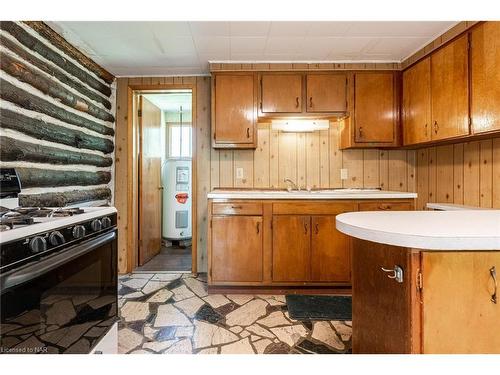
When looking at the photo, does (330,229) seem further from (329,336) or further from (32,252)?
(32,252)

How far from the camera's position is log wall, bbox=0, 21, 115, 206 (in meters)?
1.73

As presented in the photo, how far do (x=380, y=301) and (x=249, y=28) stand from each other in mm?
2142

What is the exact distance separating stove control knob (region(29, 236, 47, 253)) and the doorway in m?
2.23

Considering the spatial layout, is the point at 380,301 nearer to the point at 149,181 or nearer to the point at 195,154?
the point at 195,154

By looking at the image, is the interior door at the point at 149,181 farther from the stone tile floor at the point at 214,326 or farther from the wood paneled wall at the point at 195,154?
the stone tile floor at the point at 214,326

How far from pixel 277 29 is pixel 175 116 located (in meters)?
3.40

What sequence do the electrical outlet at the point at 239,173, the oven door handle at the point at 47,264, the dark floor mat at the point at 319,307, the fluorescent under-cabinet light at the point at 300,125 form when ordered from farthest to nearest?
the electrical outlet at the point at 239,173 → the fluorescent under-cabinet light at the point at 300,125 → the dark floor mat at the point at 319,307 → the oven door handle at the point at 47,264

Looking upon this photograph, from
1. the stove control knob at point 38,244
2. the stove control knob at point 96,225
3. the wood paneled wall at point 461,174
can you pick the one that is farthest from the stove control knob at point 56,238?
the wood paneled wall at point 461,174

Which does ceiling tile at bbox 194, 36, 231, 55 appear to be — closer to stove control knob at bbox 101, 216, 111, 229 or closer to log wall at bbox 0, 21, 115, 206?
log wall at bbox 0, 21, 115, 206

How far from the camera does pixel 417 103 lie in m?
2.57

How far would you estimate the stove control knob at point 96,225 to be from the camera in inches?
52.7

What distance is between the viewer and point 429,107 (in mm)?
2404

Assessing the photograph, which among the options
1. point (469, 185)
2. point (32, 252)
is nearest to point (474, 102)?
point (469, 185)

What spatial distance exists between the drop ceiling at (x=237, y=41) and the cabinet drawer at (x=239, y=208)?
145 cm
